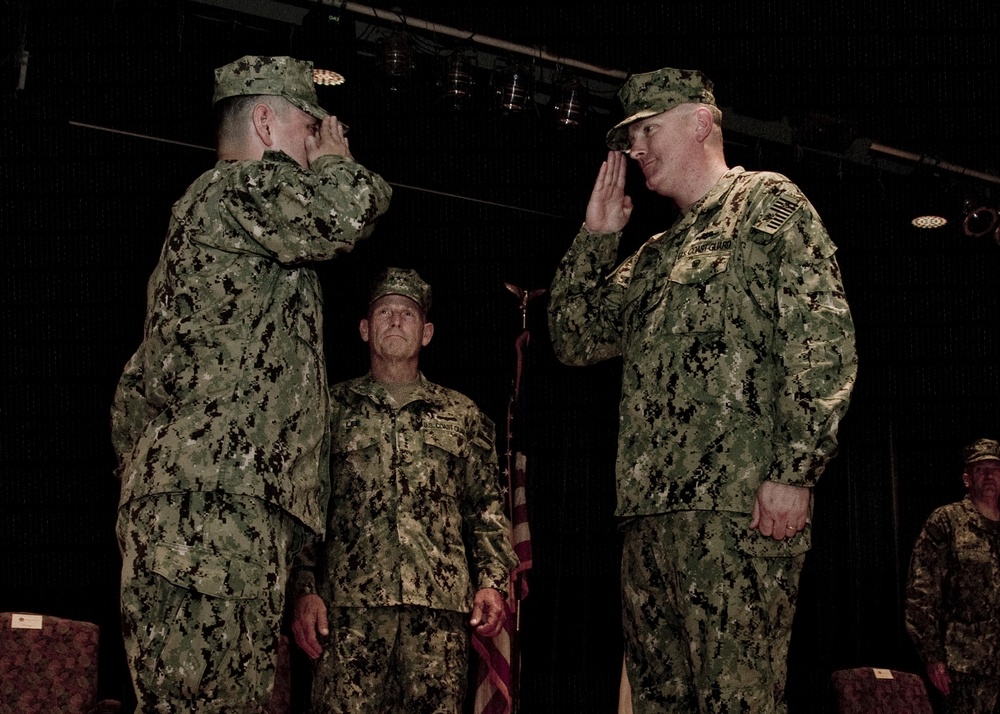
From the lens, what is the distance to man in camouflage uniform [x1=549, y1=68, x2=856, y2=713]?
213 centimetres

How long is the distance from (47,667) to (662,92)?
9.87ft

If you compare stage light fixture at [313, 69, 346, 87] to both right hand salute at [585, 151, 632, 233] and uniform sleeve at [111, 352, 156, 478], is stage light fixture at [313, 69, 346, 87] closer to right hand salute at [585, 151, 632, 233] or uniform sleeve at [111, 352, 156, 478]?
right hand salute at [585, 151, 632, 233]

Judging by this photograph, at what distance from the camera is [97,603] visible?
4.36m

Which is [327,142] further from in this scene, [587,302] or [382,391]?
[382,391]

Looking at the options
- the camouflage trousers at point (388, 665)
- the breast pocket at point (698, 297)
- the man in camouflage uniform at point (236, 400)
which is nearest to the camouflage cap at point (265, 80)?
the man in camouflage uniform at point (236, 400)

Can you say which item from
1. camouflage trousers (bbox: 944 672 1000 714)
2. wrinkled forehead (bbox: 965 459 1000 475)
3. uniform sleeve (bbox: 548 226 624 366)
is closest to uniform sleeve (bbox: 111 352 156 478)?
uniform sleeve (bbox: 548 226 624 366)

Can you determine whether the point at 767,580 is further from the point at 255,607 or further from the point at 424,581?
the point at 424,581

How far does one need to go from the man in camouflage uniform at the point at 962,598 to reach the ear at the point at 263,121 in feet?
14.2

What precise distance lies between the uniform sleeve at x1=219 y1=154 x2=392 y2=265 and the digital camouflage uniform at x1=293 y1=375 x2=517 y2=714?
4.84 feet

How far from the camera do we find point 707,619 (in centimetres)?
212

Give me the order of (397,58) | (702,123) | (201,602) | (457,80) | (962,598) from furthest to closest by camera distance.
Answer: (962,598) < (457,80) < (397,58) < (702,123) < (201,602)

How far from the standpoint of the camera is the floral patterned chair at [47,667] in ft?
12.1

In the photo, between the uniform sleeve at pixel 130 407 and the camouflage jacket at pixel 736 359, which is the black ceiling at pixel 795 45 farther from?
the camouflage jacket at pixel 736 359

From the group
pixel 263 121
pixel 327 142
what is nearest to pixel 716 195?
pixel 327 142
